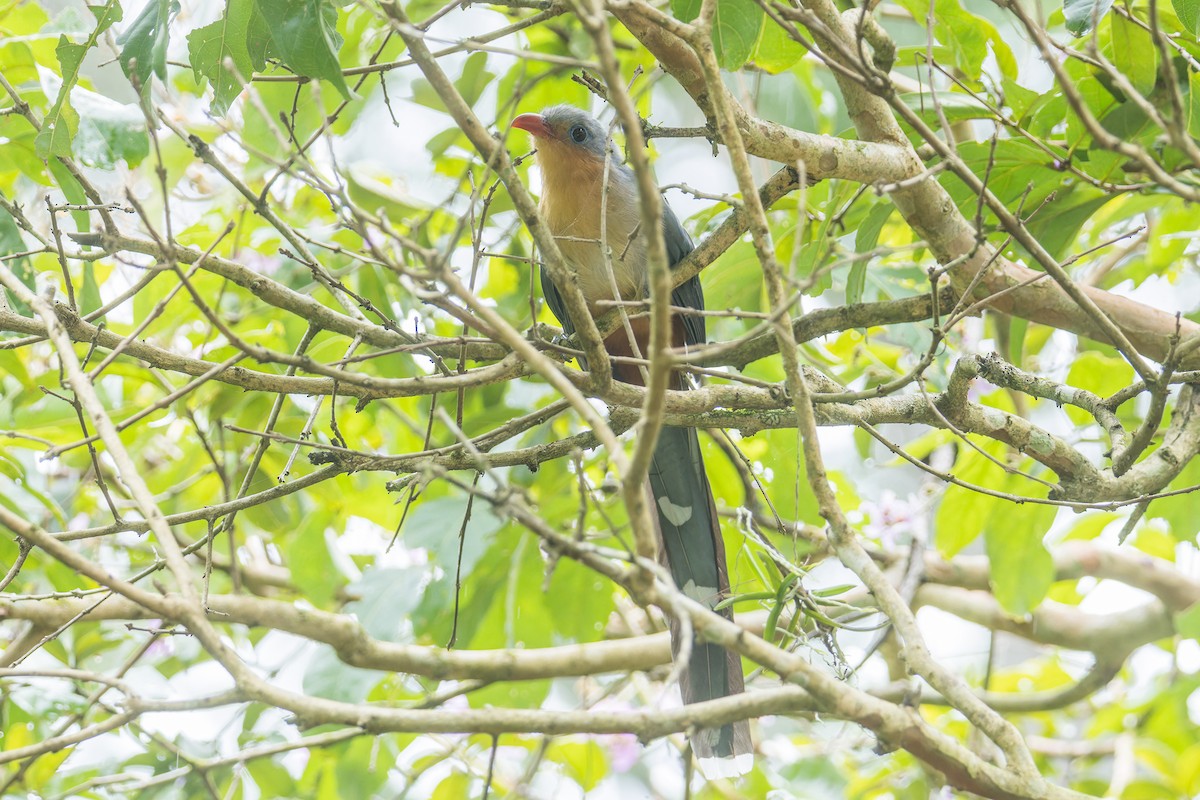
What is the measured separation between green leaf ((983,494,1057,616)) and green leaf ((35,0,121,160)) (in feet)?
9.37

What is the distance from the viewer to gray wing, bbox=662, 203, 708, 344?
3662mm

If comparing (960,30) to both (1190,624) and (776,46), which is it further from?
(1190,624)

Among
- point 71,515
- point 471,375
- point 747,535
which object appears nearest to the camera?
point 471,375

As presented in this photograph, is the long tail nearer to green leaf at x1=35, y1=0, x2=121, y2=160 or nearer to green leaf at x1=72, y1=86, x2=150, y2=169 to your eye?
green leaf at x1=72, y1=86, x2=150, y2=169

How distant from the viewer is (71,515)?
13.9ft

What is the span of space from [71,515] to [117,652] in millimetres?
620

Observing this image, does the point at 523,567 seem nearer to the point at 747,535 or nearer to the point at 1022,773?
the point at 747,535

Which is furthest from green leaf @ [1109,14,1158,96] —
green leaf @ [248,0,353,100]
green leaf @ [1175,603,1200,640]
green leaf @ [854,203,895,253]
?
green leaf @ [1175,603,1200,640]

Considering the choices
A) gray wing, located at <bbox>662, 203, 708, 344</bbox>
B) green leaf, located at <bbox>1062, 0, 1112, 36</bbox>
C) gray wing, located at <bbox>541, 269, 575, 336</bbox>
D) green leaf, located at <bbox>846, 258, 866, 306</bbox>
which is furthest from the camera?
gray wing, located at <bbox>541, 269, 575, 336</bbox>

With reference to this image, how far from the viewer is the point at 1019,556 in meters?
3.42

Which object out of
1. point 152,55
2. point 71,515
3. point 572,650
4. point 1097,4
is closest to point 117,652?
point 71,515

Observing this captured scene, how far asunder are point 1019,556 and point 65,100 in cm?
305

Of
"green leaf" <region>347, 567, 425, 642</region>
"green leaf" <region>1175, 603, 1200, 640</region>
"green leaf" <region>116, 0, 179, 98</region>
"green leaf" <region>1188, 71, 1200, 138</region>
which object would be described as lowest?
"green leaf" <region>347, 567, 425, 642</region>

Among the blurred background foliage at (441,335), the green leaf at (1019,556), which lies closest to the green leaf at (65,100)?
the blurred background foliage at (441,335)
